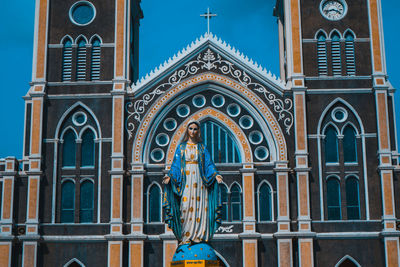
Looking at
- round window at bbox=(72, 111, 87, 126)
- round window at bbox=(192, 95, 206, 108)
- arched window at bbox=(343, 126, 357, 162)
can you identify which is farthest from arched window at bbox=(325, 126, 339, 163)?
round window at bbox=(72, 111, 87, 126)

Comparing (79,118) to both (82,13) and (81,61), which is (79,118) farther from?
(82,13)

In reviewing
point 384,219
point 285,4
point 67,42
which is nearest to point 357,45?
point 285,4

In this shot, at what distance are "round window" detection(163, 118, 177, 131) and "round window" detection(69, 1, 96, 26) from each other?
574 centimetres

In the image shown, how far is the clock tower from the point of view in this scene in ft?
100

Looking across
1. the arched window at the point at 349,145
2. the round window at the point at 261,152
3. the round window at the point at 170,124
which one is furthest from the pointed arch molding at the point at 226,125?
the arched window at the point at 349,145

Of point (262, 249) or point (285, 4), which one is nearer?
point (262, 249)

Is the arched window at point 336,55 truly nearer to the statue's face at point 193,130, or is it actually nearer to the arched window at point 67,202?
the arched window at point 67,202

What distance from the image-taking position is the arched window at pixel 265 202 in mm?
31172

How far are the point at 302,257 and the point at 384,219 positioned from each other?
144 inches

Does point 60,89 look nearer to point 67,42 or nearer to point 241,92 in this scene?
point 67,42

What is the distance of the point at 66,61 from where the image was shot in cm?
3319

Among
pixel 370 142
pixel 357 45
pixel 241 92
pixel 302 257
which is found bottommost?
pixel 302 257

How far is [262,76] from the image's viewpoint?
1282 inches

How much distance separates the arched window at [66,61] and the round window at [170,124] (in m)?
4.70
